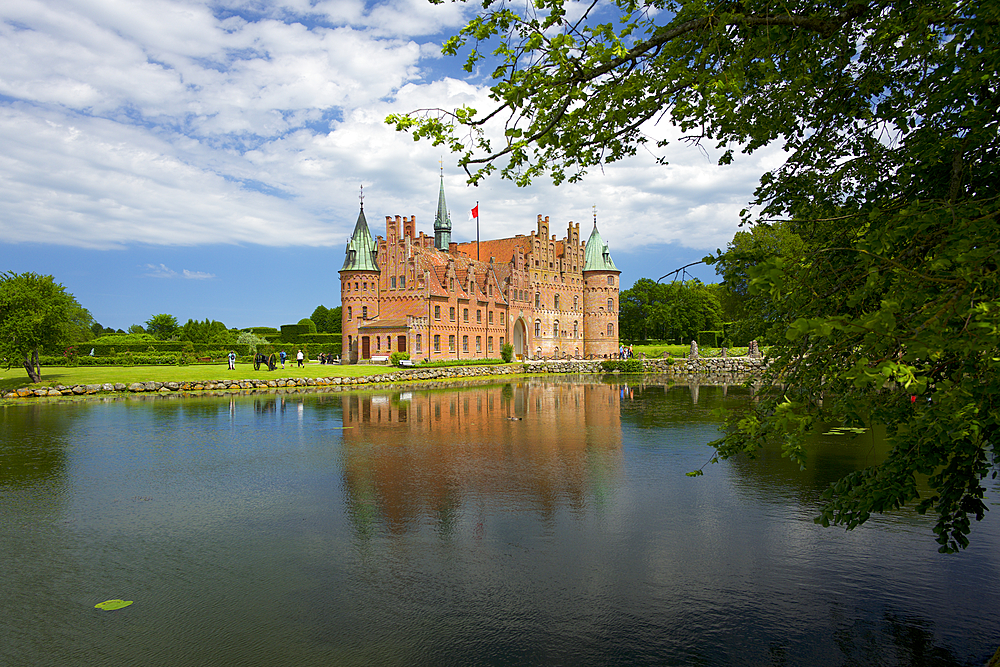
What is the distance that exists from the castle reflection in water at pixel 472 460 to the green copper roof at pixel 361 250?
33038mm

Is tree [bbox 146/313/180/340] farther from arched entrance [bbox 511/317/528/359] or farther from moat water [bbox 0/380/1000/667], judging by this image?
moat water [bbox 0/380/1000/667]

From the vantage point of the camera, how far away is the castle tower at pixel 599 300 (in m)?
72.4

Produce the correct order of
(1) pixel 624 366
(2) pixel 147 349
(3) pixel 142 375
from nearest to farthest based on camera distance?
(3) pixel 142 375, (2) pixel 147 349, (1) pixel 624 366

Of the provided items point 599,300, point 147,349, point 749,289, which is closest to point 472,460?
point 749,289

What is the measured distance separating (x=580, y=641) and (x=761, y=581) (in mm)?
2593

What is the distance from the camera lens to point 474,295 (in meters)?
60.1

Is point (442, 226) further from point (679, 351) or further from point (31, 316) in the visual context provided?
point (31, 316)

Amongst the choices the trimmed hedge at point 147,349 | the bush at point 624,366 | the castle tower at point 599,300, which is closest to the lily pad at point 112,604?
the trimmed hedge at point 147,349

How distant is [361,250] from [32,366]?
92.6 feet

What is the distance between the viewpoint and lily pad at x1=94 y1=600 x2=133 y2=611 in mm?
6273

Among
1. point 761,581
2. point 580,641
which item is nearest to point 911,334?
point 580,641

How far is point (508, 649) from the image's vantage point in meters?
5.50

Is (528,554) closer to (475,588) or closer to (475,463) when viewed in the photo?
(475,588)

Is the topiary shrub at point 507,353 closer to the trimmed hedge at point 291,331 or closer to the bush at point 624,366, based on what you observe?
the bush at point 624,366
